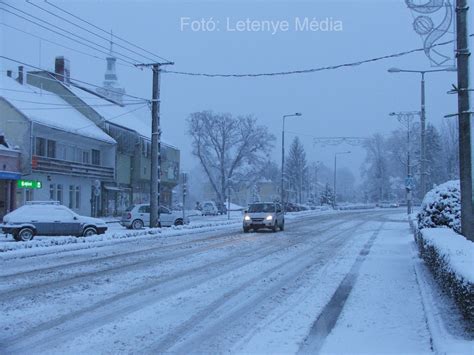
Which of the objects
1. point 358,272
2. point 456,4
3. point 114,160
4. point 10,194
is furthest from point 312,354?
point 114,160

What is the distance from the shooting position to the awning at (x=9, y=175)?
Answer: 37281 millimetres

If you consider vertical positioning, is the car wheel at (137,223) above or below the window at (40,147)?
below

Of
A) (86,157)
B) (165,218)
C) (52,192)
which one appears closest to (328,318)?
(165,218)

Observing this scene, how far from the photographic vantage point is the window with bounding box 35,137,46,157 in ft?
136

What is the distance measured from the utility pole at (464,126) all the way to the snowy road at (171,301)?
113 inches

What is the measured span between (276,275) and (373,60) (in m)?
11.4

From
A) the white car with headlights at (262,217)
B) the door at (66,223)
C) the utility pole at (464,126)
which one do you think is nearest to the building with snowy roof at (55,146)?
the door at (66,223)

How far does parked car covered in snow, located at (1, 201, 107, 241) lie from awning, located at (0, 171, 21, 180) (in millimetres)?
12653

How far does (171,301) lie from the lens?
399 inches

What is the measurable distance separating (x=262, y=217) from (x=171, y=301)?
72.9 ft

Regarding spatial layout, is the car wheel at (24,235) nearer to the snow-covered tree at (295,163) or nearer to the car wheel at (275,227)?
the car wheel at (275,227)

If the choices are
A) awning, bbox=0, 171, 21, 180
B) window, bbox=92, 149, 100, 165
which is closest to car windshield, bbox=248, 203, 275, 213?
awning, bbox=0, 171, 21, 180

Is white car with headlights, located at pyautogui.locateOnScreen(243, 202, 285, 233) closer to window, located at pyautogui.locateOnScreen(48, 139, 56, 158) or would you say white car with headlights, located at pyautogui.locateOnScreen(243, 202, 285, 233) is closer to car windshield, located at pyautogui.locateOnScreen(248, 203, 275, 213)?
car windshield, located at pyautogui.locateOnScreen(248, 203, 275, 213)

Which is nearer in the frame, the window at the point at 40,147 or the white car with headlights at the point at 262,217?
the white car with headlights at the point at 262,217
